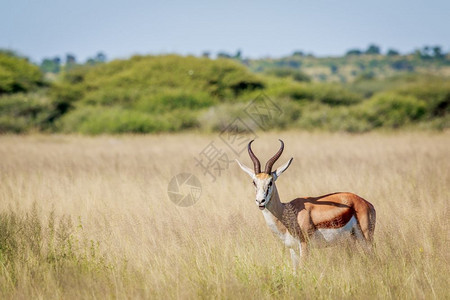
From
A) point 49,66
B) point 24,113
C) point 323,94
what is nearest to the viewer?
point 24,113

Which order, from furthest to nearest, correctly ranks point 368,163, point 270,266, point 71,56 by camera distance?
point 71,56, point 368,163, point 270,266

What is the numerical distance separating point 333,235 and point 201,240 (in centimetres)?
156

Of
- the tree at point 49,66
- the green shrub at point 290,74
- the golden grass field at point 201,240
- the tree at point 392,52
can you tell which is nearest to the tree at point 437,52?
the tree at point 392,52

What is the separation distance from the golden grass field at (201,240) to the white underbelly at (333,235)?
0.13m

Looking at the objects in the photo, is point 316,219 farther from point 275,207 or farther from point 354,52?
point 354,52

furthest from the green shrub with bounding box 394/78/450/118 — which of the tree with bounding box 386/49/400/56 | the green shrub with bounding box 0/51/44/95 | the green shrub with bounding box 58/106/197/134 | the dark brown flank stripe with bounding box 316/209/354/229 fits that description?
the tree with bounding box 386/49/400/56

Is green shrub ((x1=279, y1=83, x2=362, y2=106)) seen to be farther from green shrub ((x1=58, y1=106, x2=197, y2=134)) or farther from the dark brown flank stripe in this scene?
the dark brown flank stripe

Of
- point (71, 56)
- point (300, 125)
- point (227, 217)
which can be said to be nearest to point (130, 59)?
point (300, 125)

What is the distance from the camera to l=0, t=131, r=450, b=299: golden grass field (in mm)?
4176

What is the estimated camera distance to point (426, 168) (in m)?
10.2

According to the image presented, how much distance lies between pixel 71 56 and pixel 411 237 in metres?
120

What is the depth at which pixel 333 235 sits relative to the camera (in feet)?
15.7

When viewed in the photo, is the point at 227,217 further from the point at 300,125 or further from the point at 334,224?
the point at 300,125

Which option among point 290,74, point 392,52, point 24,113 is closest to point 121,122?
point 24,113
